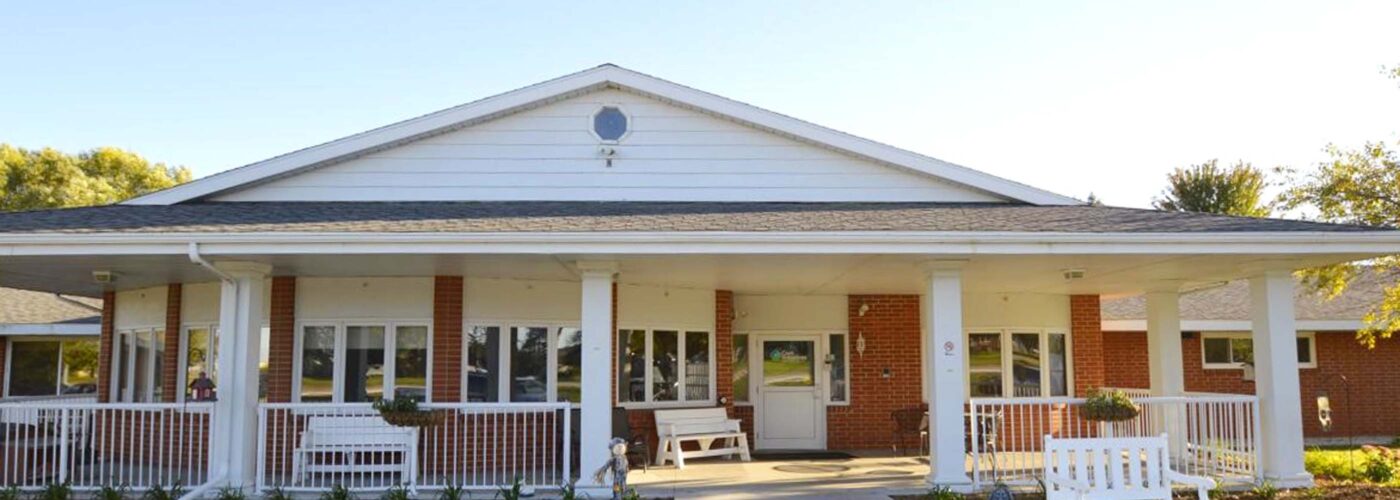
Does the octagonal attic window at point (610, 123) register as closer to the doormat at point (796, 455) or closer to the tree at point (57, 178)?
the doormat at point (796, 455)

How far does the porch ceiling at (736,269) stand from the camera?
34.0 feet

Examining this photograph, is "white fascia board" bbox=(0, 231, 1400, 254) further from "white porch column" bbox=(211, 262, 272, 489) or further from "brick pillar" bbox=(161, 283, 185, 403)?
"brick pillar" bbox=(161, 283, 185, 403)

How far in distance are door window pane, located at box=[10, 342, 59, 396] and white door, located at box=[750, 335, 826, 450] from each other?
14796 millimetres

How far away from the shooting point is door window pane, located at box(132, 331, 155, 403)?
572 inches

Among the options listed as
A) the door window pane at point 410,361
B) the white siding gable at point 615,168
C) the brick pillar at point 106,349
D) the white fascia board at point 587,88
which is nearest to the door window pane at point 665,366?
the white siding gable at point 615,168

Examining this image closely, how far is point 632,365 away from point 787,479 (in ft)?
9.80

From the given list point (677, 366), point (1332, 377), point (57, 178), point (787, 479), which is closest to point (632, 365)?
point (677, 366)

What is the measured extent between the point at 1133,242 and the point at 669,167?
214 inches

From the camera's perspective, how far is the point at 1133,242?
9.70 metres

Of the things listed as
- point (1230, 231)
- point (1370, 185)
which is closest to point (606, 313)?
point (1230, 231)

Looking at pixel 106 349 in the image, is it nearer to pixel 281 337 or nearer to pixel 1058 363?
pixel 281 337

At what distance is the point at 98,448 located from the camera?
14.6 meters

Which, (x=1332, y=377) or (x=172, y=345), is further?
(x=1332, y=377)

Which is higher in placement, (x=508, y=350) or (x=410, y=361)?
(x=508, y=350)
